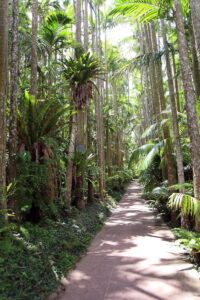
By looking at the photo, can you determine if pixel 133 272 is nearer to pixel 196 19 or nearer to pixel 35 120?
pixel 35 120

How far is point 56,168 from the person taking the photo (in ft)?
22.9

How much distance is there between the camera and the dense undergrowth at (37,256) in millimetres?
3390

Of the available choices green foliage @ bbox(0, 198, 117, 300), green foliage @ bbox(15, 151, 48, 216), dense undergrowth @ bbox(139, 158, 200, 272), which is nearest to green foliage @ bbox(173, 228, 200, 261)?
dense undergrowth @ bbox(139, 158, 200, 272)

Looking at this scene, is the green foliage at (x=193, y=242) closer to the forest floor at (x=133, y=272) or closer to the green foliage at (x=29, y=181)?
the forest floor at (x=133, y=272)

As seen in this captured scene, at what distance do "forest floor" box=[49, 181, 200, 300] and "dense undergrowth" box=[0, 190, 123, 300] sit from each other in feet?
0.77

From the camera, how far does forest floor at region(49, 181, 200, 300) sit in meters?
3.68

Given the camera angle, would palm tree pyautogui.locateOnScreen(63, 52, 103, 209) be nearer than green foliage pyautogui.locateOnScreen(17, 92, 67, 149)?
No

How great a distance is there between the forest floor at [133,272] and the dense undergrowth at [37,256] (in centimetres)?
24

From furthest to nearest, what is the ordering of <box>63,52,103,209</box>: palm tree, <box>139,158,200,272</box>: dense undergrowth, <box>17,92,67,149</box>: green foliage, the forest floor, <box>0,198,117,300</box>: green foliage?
1. <box>63,52,103,209</box>: palm tree
2. <box>17,92,67,149</box>: green foliage
3. <box>139,158,200,272</box>: dense undergrowth
4. the forest floor
5. <box>0,198,117,300</box>: green foliage

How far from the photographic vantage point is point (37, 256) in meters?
4.25

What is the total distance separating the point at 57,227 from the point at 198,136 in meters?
4.09

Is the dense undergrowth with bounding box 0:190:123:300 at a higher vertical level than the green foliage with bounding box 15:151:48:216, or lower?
lower

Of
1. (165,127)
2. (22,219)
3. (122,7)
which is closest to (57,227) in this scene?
(22,219)

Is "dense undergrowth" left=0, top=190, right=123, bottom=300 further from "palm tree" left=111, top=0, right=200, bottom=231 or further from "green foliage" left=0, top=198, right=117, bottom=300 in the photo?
"palm tree" left=111, top=0, right=200, bottom=231
